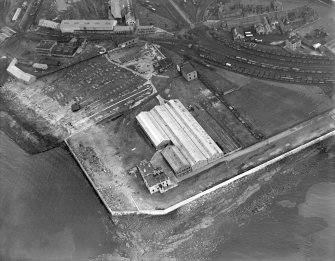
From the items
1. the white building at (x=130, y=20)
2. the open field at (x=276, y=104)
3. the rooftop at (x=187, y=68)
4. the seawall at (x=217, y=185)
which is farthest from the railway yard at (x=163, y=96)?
the white building at (x=130, y=20)

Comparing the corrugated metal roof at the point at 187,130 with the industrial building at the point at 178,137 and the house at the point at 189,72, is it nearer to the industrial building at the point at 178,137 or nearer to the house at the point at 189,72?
the industrial building at the point at 178,137

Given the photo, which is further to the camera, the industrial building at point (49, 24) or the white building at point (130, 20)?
the industrial building at point (49, 24)

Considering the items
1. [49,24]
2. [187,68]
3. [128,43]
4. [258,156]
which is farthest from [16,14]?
[258,156]

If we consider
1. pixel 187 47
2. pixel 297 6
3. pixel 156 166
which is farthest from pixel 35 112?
pixel 297 6

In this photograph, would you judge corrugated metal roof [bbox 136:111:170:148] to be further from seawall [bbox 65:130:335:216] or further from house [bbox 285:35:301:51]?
house [bbox 285:35:301:51]

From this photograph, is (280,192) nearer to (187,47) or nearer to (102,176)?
(102,176)

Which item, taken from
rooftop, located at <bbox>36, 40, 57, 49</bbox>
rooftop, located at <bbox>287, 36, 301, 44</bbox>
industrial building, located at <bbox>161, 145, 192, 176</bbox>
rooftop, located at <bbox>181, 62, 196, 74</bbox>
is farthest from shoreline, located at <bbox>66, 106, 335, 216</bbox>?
rooftop, located at <bbox>36, 40, 57, 49</bbox>
